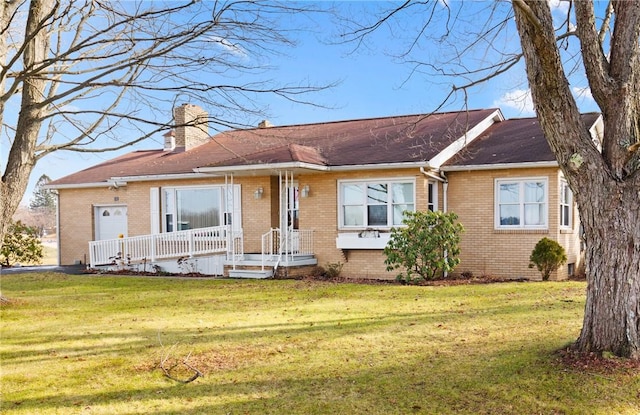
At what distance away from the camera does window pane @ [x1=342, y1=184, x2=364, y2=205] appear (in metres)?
17.8

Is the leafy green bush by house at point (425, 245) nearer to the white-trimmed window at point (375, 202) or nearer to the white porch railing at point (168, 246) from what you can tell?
the white-trimmed window at point (375, 202)

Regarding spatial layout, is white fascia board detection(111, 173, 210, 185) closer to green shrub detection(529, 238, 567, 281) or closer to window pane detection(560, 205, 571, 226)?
green shrub detection(529, 238, 567, 281)

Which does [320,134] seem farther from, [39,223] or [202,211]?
[39,223]

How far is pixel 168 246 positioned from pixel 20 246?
8051 millimetres

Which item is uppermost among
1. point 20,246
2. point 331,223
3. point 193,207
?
point 193,207

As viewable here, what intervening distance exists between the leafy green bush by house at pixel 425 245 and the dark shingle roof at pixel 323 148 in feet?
6.26

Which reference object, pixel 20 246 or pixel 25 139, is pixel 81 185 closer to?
pixel 20 246

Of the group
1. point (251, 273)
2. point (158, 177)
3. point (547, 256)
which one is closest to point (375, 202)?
point (251, 273)

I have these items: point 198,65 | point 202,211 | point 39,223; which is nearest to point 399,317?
point 198,65

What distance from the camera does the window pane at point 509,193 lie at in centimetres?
1688

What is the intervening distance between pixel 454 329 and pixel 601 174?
135 inches

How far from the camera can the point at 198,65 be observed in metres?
9.30

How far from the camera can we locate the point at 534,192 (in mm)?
16734

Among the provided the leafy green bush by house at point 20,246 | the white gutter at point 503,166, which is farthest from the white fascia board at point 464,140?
the leafy green bush by house at point 20,246
